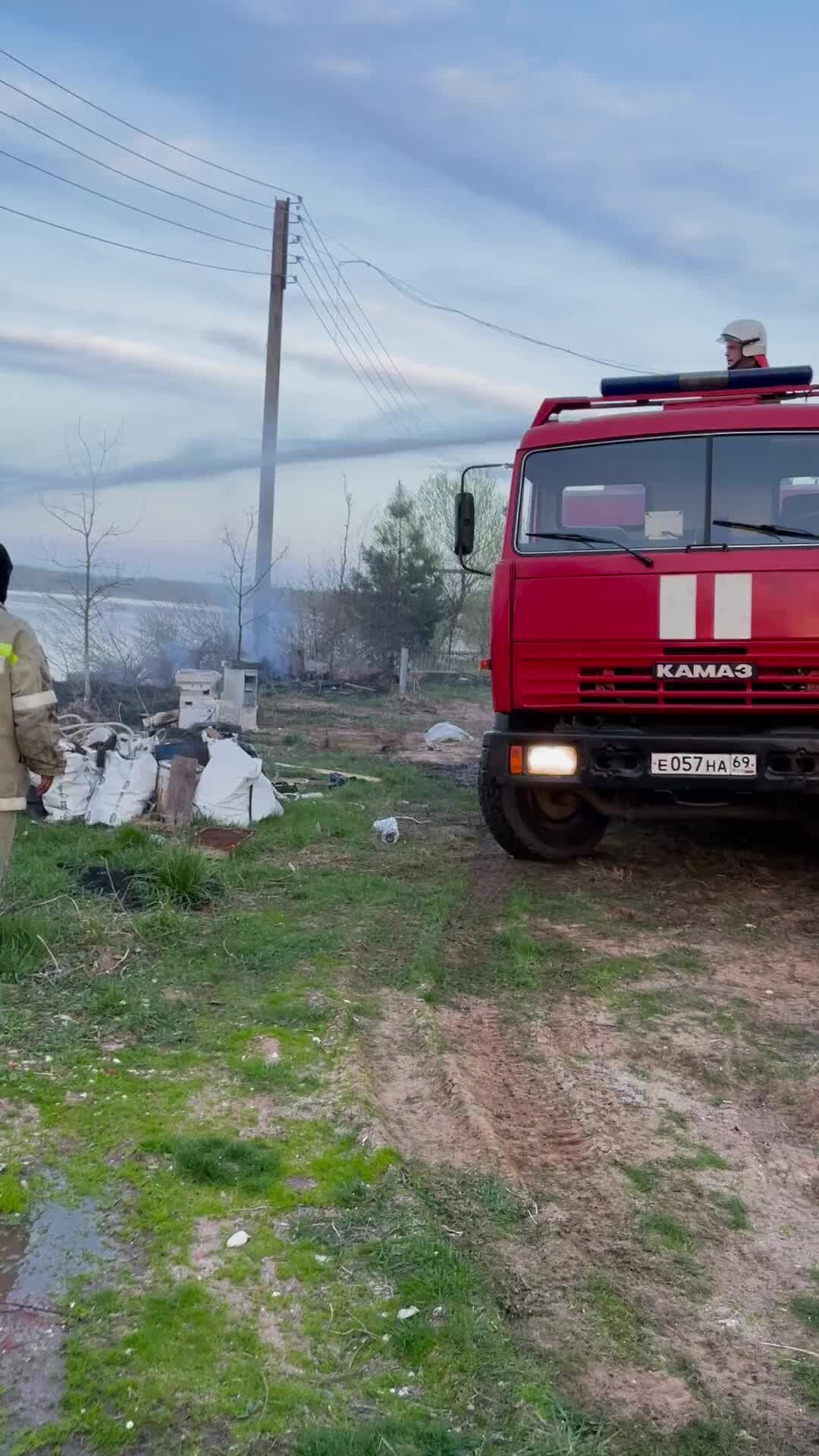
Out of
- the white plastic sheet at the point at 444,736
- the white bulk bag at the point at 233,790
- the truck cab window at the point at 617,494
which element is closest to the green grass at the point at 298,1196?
the white bulk bag at the point at 233,790

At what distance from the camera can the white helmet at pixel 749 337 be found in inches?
300

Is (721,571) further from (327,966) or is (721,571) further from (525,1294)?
(525,1294)

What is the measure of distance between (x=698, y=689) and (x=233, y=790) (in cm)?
334

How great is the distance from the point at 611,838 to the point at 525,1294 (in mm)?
5676

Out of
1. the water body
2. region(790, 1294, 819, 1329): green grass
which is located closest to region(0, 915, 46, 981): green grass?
region(790, 1294, 819, 1329): green grass

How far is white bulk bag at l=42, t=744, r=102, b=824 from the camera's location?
7508mm

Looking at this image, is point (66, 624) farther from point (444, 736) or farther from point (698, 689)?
point (698, 689)

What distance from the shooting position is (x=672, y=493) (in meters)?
6.14

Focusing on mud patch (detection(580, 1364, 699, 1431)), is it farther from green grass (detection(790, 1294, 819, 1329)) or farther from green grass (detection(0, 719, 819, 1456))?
green grass (detection(790, 1294, 819, 1329))

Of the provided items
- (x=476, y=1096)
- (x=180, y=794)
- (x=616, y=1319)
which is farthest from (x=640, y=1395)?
(x=180, y=794)

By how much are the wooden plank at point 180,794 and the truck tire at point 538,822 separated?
1960 millimetres

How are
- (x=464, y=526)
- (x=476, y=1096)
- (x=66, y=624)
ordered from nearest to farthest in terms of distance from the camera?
(x=476, y=1096), (x=464, y=526), (x=66, y=624)

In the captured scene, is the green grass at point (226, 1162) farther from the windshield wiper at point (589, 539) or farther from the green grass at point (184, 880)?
the windshield wiper at point (589, 539)

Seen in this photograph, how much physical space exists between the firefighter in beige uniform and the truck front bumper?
2.50 metres
